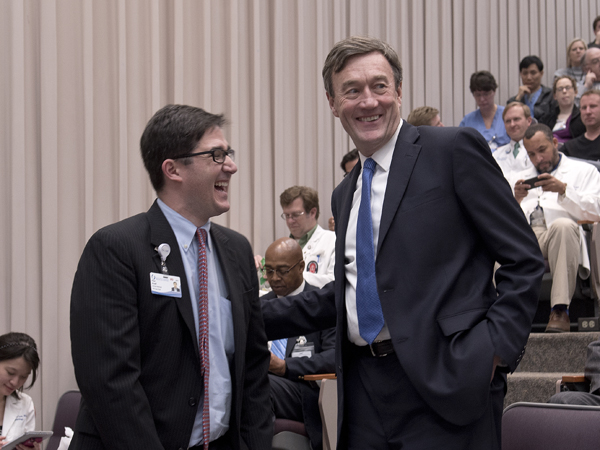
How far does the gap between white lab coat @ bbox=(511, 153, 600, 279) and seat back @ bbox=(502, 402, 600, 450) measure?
2606 millimetres

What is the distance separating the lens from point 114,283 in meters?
1.80

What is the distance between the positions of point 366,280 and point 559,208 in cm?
372

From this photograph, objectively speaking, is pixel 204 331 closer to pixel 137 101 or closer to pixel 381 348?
pixel 381 348

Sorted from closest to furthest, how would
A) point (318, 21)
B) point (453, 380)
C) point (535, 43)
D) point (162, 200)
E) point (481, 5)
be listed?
point (453, 380), point (162, 200), point (318, 21), point (481, 5), point (535, 43)

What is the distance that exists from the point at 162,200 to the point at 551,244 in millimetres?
3418

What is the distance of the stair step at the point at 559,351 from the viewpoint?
13.8 feet

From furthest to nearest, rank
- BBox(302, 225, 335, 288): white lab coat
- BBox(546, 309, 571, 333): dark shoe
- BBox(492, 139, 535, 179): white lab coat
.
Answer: BBox(492, 139, 535, 179): white lab coat → BBox(302, 225, 335, 288): white lab coat → BBox(546, 309, 571, 333): dark shoe

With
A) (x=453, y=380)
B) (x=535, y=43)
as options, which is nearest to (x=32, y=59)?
(x=453, y=380)

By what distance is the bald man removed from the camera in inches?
135

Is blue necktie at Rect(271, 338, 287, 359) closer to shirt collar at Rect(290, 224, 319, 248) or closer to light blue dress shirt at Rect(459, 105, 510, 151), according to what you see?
shirt collar at Rect(290, 224, 319, 248)

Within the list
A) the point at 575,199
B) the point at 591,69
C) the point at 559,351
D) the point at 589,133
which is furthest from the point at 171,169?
the point at 591,69

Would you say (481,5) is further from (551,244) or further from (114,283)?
(114,283)

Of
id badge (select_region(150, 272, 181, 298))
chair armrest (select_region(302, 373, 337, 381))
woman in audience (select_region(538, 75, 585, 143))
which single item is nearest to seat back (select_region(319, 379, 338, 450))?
chair armrest (select_region(302, 373, 337, 381))

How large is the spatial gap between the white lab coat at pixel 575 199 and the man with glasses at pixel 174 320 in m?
3.38
